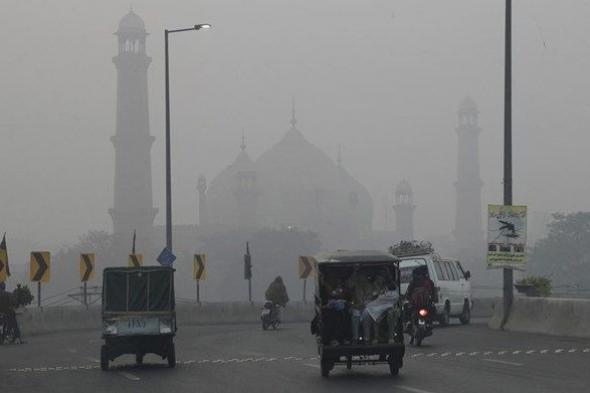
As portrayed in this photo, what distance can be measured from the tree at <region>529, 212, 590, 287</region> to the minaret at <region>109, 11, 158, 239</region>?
6486 centimetres

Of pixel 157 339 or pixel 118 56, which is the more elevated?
pixel 118 56

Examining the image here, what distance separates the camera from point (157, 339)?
23703mm

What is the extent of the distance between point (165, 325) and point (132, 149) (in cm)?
16894

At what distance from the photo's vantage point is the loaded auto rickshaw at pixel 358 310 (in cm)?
2006

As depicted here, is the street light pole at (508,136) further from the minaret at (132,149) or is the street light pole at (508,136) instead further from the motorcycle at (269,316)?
the minaret at (132,149)

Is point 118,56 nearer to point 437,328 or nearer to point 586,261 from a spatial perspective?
point 586,261

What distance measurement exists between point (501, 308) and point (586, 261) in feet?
362

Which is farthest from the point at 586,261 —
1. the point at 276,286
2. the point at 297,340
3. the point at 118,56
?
the point at 297,340

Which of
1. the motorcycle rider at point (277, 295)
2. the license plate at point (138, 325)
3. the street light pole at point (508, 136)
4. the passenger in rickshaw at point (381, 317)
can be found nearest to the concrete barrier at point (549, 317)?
the street light pole at point (508, 136)

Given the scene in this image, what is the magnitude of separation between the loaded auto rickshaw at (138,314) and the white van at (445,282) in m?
13.3

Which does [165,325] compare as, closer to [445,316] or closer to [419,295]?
[419,295]

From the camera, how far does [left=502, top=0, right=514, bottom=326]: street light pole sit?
114ft

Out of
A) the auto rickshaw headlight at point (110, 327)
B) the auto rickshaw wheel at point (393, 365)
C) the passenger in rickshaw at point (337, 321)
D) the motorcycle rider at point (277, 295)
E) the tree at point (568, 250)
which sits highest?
the passenger in rickshaw at point (337, 321)

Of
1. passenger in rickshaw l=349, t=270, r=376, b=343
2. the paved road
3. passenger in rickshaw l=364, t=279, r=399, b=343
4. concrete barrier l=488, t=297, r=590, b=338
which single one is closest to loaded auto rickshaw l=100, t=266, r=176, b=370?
the paved road
